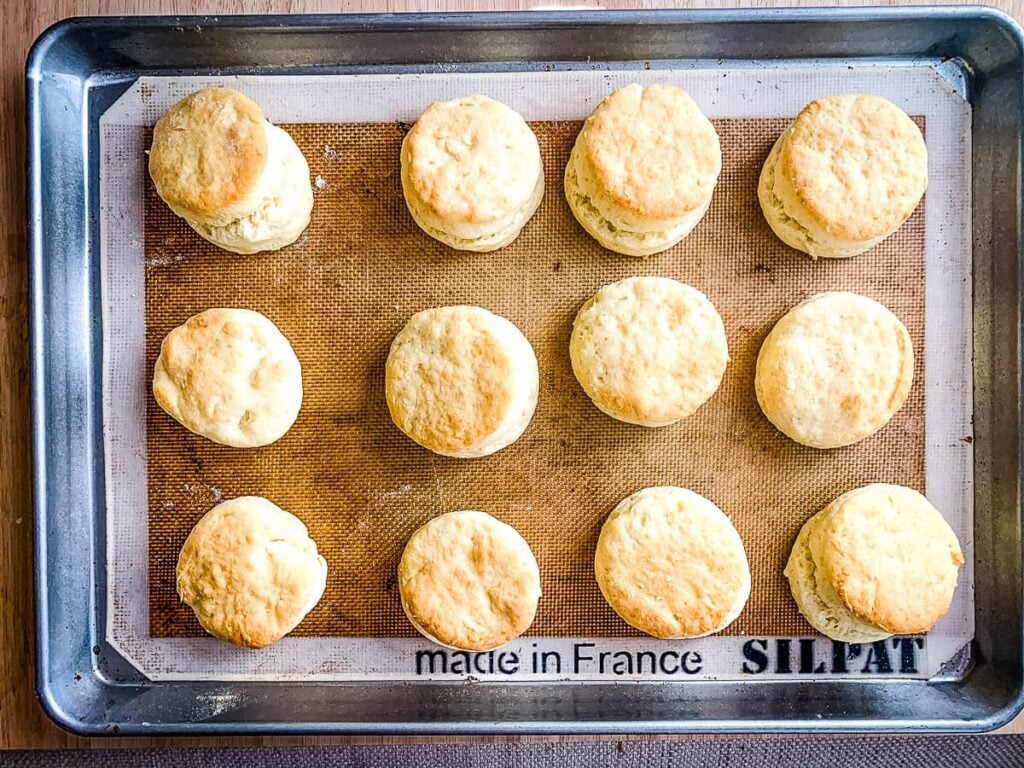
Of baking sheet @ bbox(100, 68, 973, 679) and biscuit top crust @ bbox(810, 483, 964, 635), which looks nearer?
biscuit top crust @ bbox(810, 483, 964, 635)

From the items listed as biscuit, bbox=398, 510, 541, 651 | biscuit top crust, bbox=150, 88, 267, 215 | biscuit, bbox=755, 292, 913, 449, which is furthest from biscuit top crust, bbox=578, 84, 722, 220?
biscuit, bbox=398, 510, 541, 651

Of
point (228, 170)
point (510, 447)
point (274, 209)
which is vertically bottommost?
point (510, 447)

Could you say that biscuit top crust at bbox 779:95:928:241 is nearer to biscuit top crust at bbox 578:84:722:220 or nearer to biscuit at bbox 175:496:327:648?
biscuit top crust at bbox 578:84:722:220

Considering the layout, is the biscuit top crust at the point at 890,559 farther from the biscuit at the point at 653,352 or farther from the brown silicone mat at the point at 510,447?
the biscuit at the point at 653,352

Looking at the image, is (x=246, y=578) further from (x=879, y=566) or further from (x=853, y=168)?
(x=853, y=168)

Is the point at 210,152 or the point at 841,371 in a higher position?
the point at 210,152

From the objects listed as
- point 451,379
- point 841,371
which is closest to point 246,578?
point 451,379
